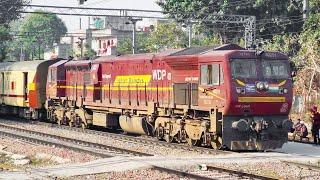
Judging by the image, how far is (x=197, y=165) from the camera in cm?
1517

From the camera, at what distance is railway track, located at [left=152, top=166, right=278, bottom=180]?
1345 centimetres

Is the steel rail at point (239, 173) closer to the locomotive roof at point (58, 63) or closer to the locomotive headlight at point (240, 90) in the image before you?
the locomotive headlight at point (240, 90)

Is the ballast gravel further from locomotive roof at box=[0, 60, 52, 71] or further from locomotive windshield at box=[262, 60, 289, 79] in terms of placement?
locomotive roof at box=[0, 60, 52, 71]

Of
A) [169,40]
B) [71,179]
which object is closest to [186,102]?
[71,179]

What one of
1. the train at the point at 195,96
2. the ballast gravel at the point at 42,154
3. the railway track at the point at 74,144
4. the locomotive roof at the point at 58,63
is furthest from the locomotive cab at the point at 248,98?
the locomotive roof at the point at 58,63

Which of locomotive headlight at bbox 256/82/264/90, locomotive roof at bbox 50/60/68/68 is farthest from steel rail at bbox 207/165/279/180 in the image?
locomotive roof at bbox 50/60/68/68

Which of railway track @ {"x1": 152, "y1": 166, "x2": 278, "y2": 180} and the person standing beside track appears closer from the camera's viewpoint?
railway track @ {"x1": 152, "y1": 166, "x2": 278, "y2": 180}

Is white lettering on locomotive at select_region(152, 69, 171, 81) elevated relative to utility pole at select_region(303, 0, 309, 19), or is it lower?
lower

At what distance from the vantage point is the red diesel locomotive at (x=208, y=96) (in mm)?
18047

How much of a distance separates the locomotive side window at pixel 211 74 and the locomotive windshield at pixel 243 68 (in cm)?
44

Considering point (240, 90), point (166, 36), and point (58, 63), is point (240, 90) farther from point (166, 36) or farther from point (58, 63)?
point (166, 36)

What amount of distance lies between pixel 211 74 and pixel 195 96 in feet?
4.20

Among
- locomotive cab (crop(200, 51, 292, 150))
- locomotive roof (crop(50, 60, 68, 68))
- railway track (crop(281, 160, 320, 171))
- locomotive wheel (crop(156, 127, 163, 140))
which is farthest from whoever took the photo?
locomotive roof (crop(50, 60, 68, 68))

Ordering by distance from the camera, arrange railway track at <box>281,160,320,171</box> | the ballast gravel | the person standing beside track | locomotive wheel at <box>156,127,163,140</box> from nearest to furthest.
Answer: railway track at <box>281,160,320,171</box> → the ballast gravel → the person standing beside track → locomotive wheel at <box>156,127,163,140</box>
